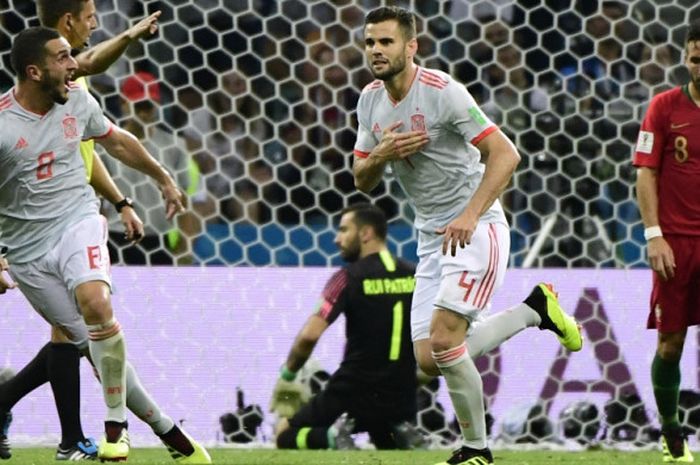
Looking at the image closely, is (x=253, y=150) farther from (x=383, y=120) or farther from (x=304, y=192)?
(x=383, y=120)

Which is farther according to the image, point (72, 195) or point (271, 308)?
point (271, 308)

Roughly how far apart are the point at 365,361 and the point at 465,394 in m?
2.73

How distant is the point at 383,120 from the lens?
6234mm

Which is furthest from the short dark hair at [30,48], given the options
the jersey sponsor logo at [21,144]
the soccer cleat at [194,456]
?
the soccer cleat at [194,456]

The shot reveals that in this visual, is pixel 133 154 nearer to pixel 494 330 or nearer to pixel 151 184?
pixel 494 330

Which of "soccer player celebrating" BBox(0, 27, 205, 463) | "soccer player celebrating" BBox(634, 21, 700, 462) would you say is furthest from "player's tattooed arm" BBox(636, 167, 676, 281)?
"soccer player celebrating" BBox(0, 27, 205, 463)

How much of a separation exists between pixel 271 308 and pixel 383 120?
105 inches

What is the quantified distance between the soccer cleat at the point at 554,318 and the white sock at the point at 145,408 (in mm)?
1746

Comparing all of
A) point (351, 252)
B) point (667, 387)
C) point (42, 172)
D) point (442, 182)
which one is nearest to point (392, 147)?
point (442, 182)

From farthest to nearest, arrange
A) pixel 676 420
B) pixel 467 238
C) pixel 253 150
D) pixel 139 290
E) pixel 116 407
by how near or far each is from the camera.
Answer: pixel 253 150 < pixel 139 290 < pixel 676 420 < pixel 116 407 < pixel 467 238

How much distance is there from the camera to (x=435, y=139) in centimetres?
620

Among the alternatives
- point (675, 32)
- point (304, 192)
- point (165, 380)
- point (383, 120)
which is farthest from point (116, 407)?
point (675, 32)

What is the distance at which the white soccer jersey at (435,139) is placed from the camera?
19.9ft

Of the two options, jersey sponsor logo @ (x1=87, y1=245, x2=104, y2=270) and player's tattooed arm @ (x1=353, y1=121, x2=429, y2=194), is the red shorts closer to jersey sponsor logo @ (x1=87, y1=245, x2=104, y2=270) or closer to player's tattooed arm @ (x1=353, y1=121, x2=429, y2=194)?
player's tattooed arm @ (x1=353, y1=121, x2=429, y2=194)
